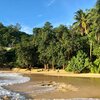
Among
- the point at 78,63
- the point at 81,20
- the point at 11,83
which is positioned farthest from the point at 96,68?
the point at 11,83

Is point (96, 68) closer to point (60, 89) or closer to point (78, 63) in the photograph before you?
point (78, 63)

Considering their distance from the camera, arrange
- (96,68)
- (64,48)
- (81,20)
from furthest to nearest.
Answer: (81,20), (64,48), (96,68)

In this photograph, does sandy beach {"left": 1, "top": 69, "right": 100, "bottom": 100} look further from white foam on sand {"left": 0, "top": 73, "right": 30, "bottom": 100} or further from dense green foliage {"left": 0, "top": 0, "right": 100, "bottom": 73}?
dense green foliage {"left": 0, "top": 0, "right": 100, "bottom": 73}

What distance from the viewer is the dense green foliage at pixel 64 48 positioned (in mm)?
53781

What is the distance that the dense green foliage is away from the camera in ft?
176

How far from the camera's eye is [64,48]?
189ft

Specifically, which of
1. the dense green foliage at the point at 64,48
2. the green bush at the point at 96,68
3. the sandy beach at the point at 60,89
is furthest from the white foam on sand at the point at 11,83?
the dense green foliage at the point at 64,48

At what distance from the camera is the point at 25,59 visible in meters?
62.0

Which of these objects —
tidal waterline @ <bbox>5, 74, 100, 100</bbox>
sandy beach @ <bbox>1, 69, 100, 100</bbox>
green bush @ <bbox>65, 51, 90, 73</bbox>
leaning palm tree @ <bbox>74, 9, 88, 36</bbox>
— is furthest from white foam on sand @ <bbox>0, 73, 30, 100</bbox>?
leaning palm tree @ <bbox>74, 9, 88, 36</bbox>

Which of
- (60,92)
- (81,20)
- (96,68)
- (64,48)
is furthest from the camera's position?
(81,20)

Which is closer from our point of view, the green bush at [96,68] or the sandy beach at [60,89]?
the sandy beach at [60,89]

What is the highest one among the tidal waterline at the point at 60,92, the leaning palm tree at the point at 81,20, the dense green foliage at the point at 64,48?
the leaning palm tree at the point at 81,20

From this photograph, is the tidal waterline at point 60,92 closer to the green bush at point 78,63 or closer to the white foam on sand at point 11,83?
the white foam on sand at point 11,83

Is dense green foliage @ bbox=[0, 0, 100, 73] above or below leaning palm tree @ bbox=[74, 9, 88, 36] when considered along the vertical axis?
below
